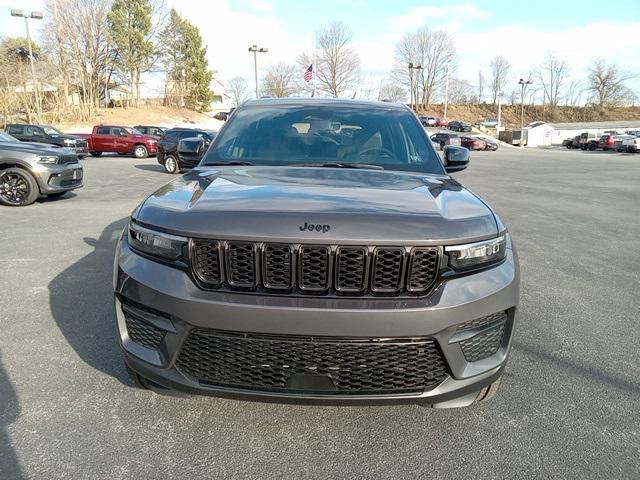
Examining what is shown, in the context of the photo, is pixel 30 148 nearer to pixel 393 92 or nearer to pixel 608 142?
pixel 608 142

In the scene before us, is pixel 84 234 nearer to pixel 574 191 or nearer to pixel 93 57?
pixel 574 191

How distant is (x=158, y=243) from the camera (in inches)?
88.3

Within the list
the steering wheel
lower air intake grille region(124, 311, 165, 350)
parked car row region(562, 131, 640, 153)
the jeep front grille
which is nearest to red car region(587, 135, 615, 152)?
parked car row region(562, 131, 640, 153)

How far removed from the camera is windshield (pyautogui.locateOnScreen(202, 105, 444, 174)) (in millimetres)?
3428

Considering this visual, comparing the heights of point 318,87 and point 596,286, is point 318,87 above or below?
above

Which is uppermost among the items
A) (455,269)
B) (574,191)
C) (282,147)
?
(282,147)

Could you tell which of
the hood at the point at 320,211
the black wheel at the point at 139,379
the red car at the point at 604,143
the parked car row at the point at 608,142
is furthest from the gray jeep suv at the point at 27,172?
the red car at the point at 604,143

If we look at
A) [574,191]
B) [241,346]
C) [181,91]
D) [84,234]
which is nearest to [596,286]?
[241,346]

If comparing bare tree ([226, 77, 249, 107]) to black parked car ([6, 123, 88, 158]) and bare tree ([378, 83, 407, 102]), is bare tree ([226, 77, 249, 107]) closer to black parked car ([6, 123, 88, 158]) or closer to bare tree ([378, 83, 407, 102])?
bare tree ([378, 83, 407, 102])

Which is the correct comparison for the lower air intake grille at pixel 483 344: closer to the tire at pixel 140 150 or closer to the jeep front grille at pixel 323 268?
the jeep front grille at pixel 323 268

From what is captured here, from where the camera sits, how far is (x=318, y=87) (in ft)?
224

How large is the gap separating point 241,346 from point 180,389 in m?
0.38

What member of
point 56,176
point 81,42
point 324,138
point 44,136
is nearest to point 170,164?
point 56,176

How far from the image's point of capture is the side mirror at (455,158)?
378 cm
